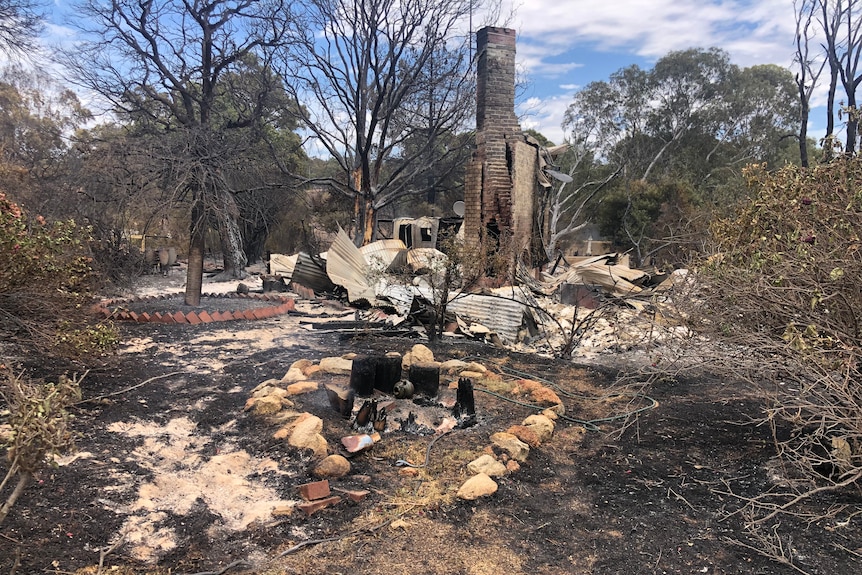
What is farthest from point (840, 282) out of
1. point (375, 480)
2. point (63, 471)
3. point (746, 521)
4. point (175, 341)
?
point (175, 341)

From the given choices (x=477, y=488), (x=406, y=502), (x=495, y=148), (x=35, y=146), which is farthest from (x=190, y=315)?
(x=35, y=146)

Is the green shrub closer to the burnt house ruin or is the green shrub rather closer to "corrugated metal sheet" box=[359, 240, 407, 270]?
"corrugated metal sheet" box=[359, 240, 407, 270]

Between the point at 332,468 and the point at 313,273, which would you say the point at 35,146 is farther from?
the point at 332,468

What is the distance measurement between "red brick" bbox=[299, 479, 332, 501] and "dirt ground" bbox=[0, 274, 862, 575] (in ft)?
0.27

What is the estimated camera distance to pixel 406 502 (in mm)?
3309

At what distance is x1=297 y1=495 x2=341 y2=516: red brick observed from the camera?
10.3ft

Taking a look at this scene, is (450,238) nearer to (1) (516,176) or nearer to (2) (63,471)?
(1) (516,176)

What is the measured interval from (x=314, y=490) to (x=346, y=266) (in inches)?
335

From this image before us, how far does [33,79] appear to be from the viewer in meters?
25.5

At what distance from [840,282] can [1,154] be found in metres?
17.3

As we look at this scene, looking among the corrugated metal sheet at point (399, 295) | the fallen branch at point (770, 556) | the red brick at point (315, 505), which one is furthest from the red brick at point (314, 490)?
the corrugated metal sheet at point (399, 295)

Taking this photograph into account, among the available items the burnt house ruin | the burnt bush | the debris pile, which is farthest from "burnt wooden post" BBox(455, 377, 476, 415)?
the burnt house ruin

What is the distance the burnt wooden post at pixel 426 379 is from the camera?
533cm

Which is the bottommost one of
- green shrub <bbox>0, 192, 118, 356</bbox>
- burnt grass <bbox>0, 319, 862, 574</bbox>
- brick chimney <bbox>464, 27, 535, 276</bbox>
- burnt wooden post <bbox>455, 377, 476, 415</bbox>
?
burnt grass <bbox>0, 319, 862, 574</bbox>
